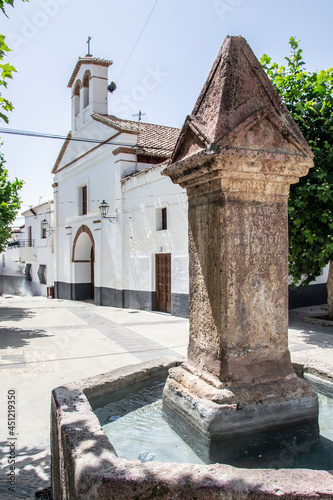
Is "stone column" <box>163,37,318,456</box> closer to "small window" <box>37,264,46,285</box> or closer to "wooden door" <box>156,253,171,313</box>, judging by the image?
"wooden door" <box>156,253,171,313</box>

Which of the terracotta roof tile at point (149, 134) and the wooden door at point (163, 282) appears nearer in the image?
the wooden door at point (163, 282)

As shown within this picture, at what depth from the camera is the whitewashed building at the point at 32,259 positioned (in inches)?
903

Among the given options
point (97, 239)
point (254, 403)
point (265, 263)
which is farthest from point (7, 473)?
point (97, 239)

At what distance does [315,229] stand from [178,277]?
4.54 metres

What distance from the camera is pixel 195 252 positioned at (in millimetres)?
2863

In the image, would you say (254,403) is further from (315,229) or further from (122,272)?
(122,272)

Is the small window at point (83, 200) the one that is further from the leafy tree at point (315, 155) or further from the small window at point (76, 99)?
the leafy tree at point (315, 155)

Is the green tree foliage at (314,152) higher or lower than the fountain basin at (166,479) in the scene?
higher

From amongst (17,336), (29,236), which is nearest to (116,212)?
(17,336)

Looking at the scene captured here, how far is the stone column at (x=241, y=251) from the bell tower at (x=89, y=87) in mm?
14993

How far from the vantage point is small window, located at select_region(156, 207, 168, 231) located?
12734mm

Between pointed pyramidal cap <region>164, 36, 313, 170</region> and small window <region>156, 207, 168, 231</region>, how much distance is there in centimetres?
991

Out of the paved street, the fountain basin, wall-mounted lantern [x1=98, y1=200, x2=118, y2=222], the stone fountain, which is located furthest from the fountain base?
wall-mounted lantern [x1=98, y1=200, x2=118, y2=222]

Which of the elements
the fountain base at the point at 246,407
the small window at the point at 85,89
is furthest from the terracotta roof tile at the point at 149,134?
the fountain base at the point at 246,407
